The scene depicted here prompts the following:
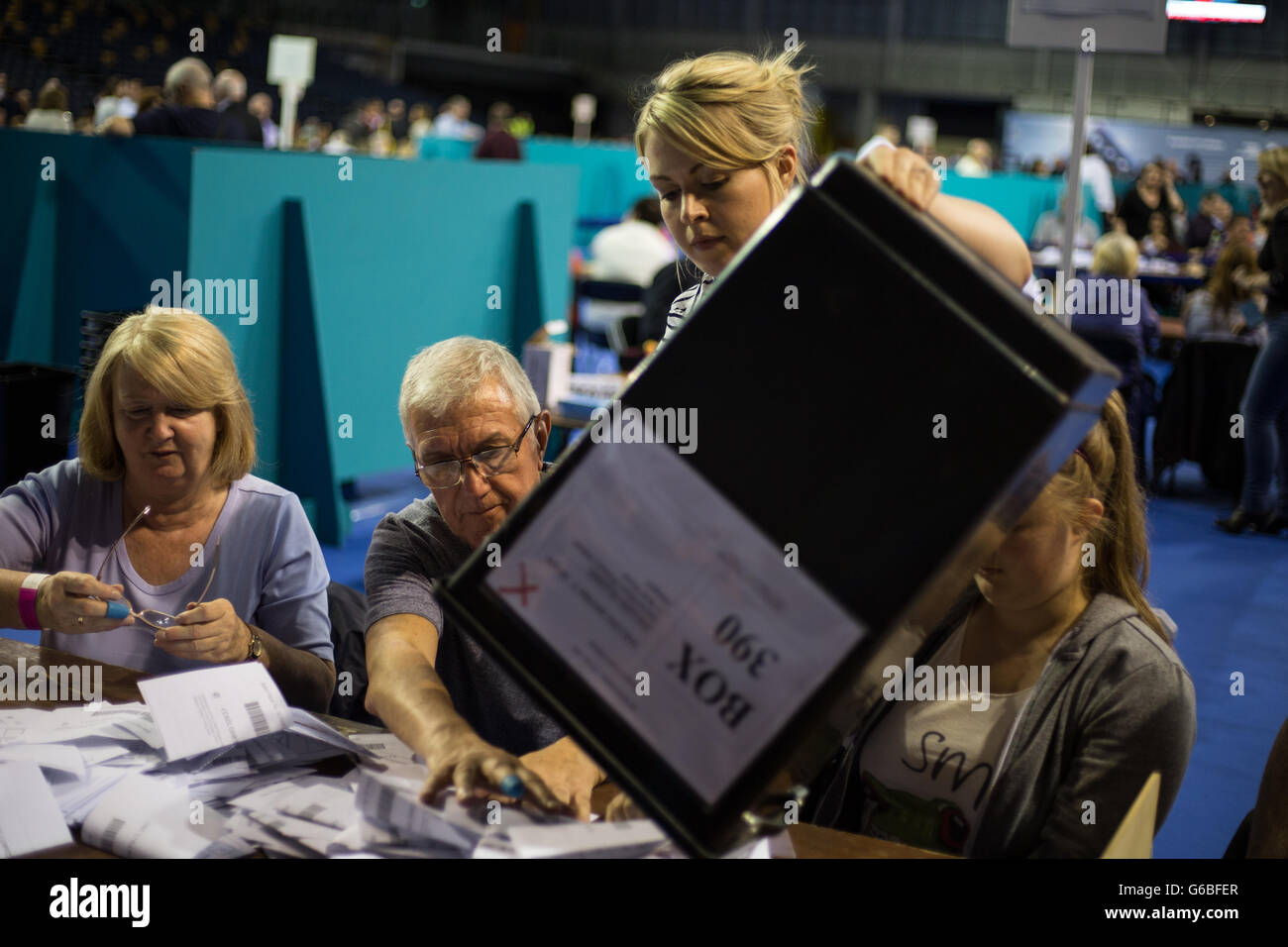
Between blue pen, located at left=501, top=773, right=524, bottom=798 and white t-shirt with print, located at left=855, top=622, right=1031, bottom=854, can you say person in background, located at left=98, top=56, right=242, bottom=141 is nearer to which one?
white t-shirt with print, located at left=855, top=622, right=1031, bottom=854

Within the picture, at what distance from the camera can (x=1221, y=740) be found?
344 centimetres

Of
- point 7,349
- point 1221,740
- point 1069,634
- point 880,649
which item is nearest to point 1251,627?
point 1221,740

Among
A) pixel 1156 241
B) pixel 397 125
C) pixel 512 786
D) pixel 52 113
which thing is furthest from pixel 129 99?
pixel 512 786

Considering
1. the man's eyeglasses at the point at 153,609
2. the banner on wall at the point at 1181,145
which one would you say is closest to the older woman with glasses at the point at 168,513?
the man's eyeglasses at the point at 153,609

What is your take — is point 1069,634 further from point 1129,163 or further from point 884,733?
point 1129,163

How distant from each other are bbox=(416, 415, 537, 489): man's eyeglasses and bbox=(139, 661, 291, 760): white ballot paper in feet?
1.09

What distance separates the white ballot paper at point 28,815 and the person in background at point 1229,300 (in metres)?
6.85

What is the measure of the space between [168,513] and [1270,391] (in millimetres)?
5223

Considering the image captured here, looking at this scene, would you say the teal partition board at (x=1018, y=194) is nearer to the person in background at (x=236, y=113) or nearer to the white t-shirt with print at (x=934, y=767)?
the person in background at (x=236, y=113)

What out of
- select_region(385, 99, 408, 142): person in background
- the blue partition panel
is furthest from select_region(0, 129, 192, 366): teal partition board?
select_region(385, 99, 408, 142): person in background

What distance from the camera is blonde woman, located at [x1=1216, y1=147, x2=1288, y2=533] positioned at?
5266 mm

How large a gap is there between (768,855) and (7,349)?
187 inches

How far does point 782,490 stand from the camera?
27.0 inches

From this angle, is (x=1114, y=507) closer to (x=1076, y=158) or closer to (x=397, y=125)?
(x=1076, y=158)
